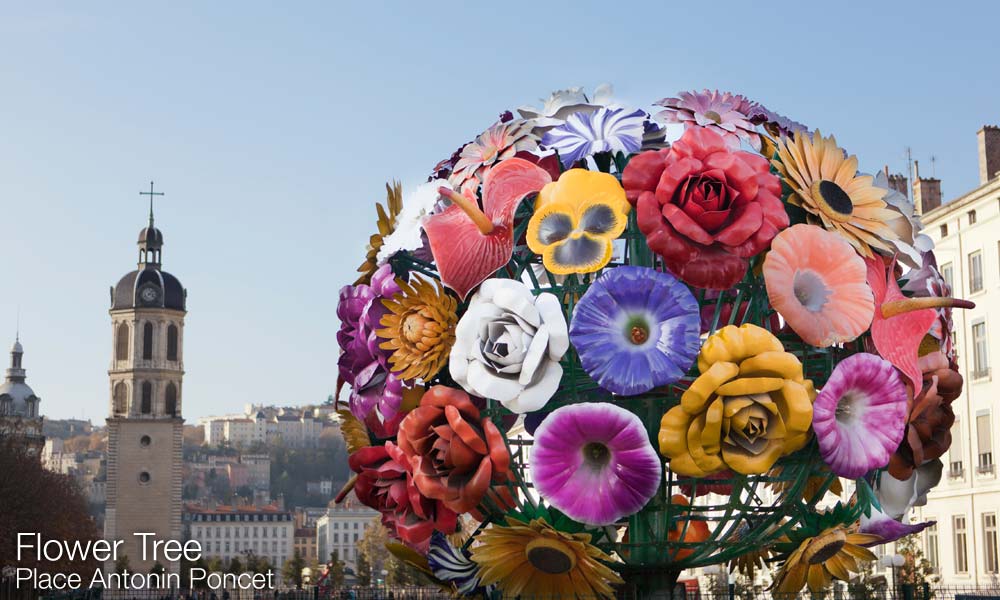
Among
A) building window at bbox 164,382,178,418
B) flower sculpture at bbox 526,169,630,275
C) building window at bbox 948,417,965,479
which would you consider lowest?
flower sculpture at bbox 526,169,630,275

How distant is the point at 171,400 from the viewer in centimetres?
10606

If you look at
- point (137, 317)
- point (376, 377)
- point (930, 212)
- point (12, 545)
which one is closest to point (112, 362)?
point (137, 317)

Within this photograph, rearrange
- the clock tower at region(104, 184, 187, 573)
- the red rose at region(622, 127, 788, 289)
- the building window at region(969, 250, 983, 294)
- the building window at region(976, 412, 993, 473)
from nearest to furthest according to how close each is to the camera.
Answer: the red rose at region(622, 127, 788, 289)
the building window at region(976, 412, 993, 473)
the building window at region(969, 250, 983, 294)
the clock tower at region(104, 184, 187, 573)

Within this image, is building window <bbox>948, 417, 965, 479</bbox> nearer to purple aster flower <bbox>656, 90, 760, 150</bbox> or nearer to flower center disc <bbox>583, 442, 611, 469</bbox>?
purple aster flower <bbox>656, 90, 760, 150</bbox>

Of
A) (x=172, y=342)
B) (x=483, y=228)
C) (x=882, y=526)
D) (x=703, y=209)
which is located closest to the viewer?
(x=703, y=209)

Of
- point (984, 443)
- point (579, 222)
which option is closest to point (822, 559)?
point (579, 222)

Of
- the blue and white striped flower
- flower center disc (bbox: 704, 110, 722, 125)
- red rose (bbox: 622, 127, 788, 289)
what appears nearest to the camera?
red rose (bbox: 622, 127, 788, 289)

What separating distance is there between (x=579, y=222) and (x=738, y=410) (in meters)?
2.15

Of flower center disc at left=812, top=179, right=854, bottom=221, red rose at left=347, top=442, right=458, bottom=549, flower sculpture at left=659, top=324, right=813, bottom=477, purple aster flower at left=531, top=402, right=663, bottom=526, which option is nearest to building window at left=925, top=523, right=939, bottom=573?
flower center disc at left=812, top=179, right=854, bottom=221

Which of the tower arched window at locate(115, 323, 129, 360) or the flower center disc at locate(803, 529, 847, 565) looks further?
the tower arched window at locate(115, 323, 129, 360)

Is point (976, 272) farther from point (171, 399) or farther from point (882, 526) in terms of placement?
point (171, 399)

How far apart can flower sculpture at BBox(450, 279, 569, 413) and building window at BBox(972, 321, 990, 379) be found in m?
29.4

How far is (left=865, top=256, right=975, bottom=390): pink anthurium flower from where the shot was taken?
44.7ft

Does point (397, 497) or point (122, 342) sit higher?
point (122, 342)
